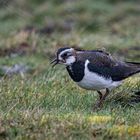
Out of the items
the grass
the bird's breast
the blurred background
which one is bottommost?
the blurred background

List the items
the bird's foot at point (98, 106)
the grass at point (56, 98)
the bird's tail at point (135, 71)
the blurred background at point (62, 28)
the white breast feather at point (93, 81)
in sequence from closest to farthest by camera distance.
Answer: the grass at point (56, 98), the white breast feather at point (93, 81), the bird's foot at point (98, 106), the bird's tail at point (135, 71), the blurred background at point (62, 28)

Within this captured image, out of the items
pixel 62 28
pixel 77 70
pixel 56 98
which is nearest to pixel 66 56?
pixel 77 70

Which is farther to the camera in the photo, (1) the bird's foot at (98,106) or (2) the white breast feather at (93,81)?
(1) the bird's foot at (98,106)

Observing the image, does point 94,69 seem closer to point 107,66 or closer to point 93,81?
point 93,81

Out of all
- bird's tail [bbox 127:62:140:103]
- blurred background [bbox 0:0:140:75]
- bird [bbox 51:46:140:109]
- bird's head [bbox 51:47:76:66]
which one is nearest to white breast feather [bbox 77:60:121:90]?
bird [bbox 51:46:140:109]

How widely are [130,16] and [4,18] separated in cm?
450

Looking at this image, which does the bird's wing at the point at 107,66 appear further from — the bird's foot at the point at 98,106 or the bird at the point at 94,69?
the bird's foot at the point at 98,106

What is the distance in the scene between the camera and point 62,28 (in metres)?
20.5

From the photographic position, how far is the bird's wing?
8.79m

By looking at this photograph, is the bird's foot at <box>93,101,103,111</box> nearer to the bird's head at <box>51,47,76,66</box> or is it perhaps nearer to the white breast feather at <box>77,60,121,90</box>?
the white breast feather at <box>77,60,121,90</box>

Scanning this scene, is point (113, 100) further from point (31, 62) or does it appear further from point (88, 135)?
point (31, 62)

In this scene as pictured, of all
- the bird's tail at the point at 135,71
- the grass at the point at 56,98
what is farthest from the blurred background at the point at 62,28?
the bird's tail at the point at 135,71

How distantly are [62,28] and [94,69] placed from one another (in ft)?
38.9

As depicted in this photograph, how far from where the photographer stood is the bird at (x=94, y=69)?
8609 millimetres
